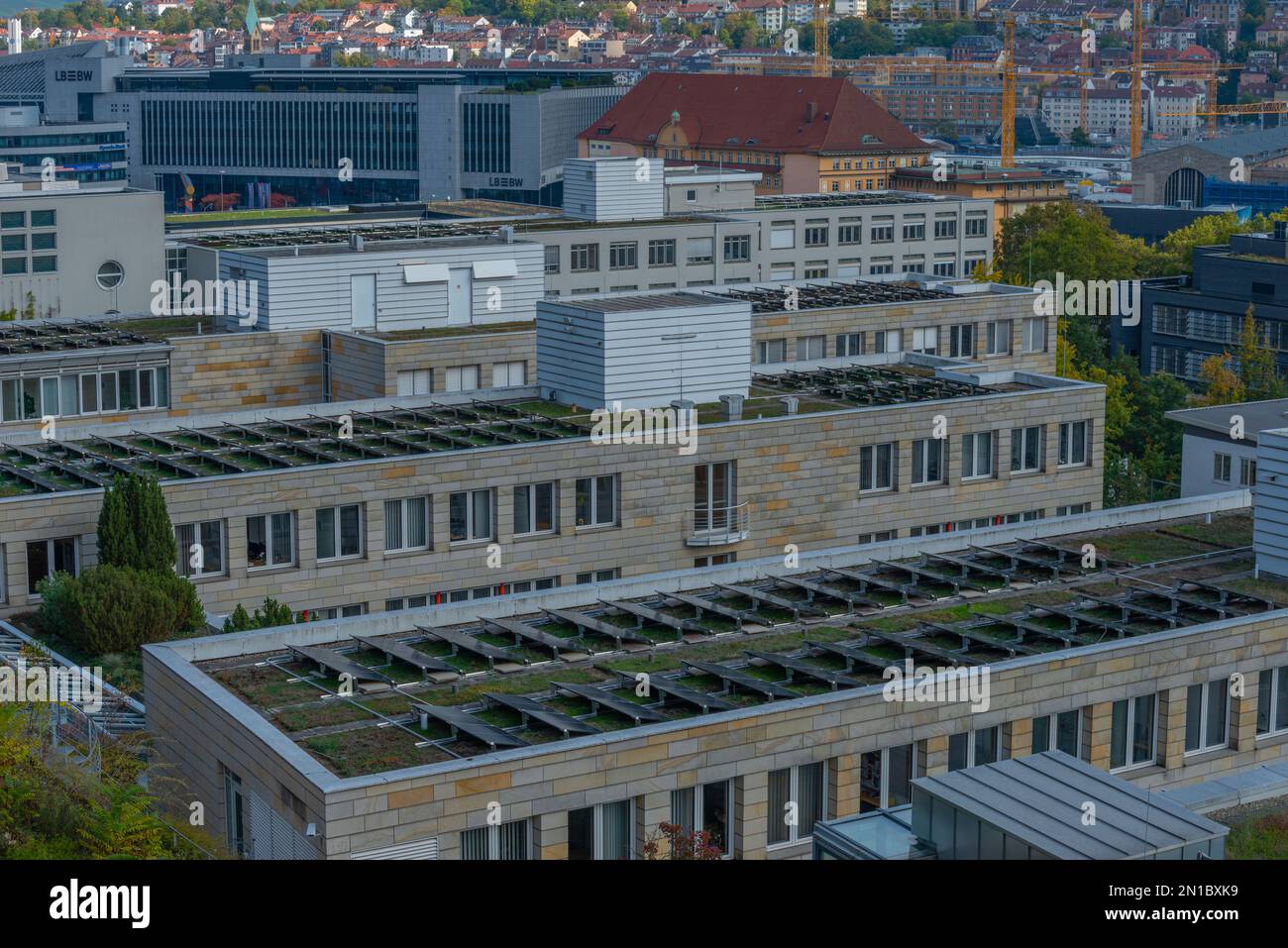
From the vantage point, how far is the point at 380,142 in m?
199

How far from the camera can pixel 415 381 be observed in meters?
63.7

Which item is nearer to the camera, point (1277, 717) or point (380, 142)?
point (1277, 717)

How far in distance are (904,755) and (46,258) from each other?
190ft

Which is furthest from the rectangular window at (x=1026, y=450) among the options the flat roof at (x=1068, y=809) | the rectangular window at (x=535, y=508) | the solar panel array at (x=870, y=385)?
the flat roof at (x=1068, y=809)

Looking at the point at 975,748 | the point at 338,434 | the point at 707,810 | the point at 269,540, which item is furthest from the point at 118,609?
the point at 975,748

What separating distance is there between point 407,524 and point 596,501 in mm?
5090

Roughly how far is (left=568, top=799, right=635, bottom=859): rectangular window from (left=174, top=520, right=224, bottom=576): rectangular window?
61.1ft

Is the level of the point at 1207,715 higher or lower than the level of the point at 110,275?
lower

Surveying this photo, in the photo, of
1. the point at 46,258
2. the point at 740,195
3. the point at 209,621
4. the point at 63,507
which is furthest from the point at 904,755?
the point at 740,195

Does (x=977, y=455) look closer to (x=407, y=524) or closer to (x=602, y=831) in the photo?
(x=407, y=524)

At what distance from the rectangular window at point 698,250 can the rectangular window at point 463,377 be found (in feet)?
96.5

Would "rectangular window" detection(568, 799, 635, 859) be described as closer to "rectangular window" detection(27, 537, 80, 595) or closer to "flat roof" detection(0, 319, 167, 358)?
"rectangular window" detection(27, 537, 80, 595)

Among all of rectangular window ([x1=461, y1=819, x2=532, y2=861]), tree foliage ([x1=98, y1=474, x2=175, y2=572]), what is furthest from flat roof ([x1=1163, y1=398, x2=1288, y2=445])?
rectangular window ([x1=461, y1=819, x2=532, y2=861])

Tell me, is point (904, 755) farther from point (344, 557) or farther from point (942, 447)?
point (942, 447)
